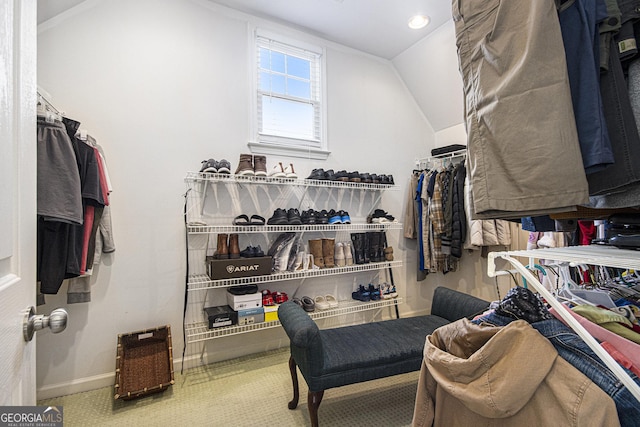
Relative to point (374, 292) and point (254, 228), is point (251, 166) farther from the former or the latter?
point (374, 292)

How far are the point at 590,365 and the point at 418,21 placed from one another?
2996 mm

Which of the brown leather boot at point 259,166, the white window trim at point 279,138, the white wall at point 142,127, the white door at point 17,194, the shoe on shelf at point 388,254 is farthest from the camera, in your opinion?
the shoe on shelf at point 388,254

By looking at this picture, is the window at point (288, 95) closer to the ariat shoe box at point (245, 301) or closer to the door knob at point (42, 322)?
the ariat shoe box at point (245, 301)

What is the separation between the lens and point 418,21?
2.67 meters

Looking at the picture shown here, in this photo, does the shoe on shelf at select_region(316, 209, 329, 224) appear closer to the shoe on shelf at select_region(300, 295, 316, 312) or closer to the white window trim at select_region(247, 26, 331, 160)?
the white window trim at select_region(247, 26, 331, 160)

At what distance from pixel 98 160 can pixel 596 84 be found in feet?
8.01

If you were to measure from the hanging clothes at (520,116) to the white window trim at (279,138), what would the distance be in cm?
213

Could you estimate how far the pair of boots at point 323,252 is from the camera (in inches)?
104

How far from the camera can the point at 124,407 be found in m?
1.81

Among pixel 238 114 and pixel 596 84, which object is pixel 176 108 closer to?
pixel 238 114

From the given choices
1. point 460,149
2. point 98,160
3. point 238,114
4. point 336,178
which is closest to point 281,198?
point 336,178

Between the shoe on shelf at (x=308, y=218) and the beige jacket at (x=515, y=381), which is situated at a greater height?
the shoe on shelf at (x=308, y=218)

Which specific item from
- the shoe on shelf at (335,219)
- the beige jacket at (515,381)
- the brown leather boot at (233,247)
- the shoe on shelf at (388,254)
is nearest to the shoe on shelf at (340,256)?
the shoe on shelf at (335,219)

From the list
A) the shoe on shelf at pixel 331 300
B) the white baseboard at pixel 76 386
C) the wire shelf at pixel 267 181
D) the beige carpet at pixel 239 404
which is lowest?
the beige carpet at pixel 239 404
